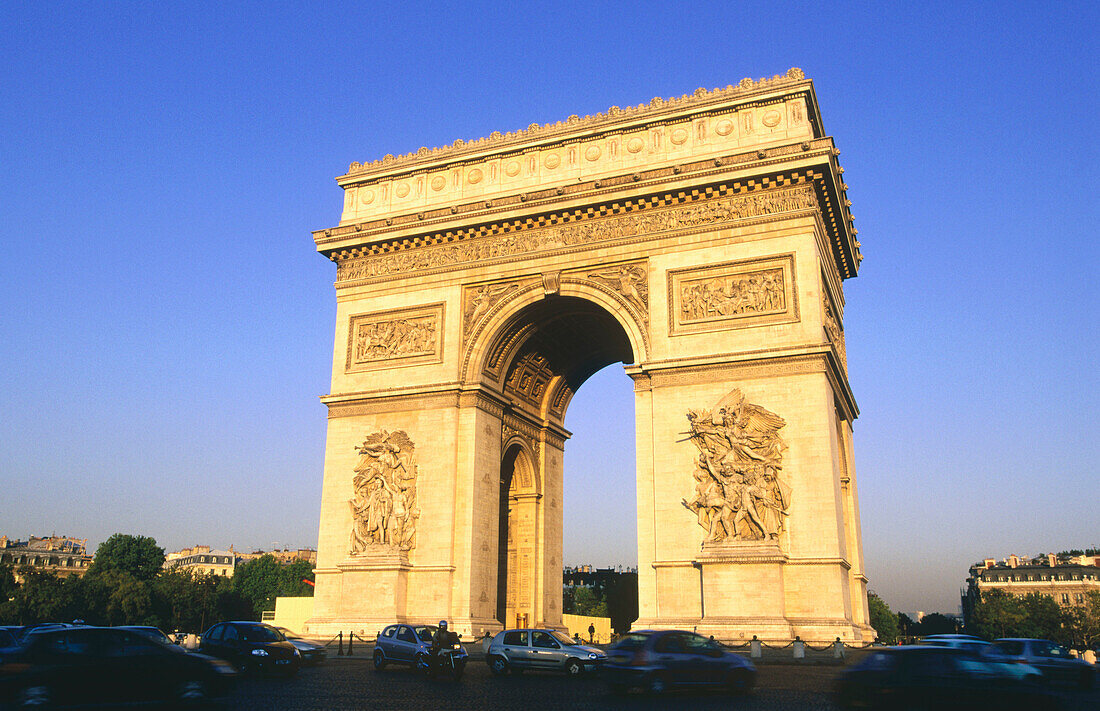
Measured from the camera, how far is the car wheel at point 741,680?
1498cm

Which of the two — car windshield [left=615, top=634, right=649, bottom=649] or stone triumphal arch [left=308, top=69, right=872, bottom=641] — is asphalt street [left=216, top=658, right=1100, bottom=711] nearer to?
car windshield [left=615, top=634, right=649, bottom=649]

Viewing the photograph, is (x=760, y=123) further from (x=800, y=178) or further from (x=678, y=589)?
(x=678, y=589)

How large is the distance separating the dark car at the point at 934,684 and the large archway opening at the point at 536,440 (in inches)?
704

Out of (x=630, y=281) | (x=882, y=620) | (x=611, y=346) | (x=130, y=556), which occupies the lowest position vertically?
(x=882, y=620)

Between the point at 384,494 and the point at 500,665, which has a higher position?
the point at 384,494

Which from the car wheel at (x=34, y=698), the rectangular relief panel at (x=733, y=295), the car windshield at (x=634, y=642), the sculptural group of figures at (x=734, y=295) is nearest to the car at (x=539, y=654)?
the car windshield at (x=634, y=642)

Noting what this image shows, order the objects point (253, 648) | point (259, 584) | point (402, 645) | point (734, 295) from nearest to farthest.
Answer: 1. point (253, 648)
2. point (402, 645)
3. point (734, 295)
4. point (259, 584)

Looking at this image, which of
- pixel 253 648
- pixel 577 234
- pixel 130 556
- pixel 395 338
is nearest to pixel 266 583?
pixel 130 556

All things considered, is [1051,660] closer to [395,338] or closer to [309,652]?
[309,652]

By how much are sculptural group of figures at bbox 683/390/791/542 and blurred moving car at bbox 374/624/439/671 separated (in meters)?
7.90

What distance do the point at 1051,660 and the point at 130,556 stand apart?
270ft

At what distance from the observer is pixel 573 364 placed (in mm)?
33188

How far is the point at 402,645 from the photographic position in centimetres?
2022

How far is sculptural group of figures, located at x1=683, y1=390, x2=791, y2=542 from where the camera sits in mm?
22781
